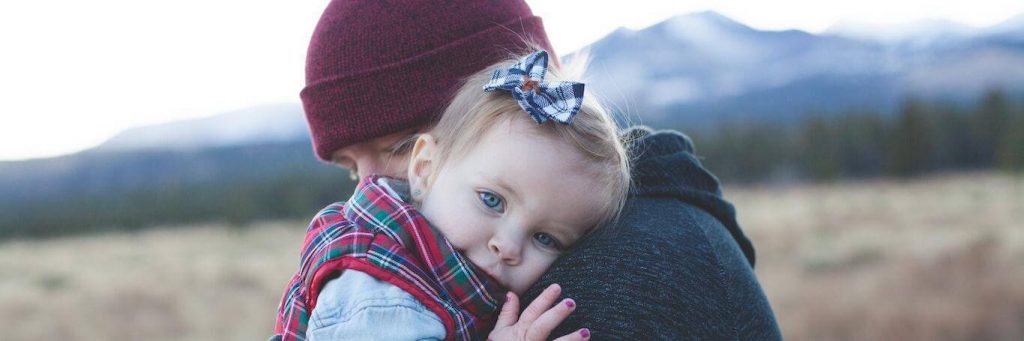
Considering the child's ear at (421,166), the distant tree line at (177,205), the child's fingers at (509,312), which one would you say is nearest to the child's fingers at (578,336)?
the child's fingers at (509,312)

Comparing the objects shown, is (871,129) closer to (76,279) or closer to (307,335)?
(76,279)

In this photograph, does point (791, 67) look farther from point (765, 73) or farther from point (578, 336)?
point (578, 336)

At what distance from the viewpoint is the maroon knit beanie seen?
7.18ft

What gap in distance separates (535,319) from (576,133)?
1.44 feet

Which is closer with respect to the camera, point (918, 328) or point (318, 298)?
point (318, 298)

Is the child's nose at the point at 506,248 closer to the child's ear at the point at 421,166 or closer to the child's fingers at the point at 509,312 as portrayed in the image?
the child's fingers at the point at 509,312

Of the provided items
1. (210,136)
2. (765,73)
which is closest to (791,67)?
(765,73)

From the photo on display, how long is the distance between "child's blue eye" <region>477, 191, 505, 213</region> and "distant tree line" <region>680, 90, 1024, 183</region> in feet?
140

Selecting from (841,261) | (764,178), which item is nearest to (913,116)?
(764,178)

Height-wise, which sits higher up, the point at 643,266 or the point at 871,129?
the point at 643,266

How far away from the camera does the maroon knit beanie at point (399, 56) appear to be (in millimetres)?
2188

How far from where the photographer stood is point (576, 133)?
176 centimetres

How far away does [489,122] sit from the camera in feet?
5.92

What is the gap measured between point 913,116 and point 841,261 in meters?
34.7
